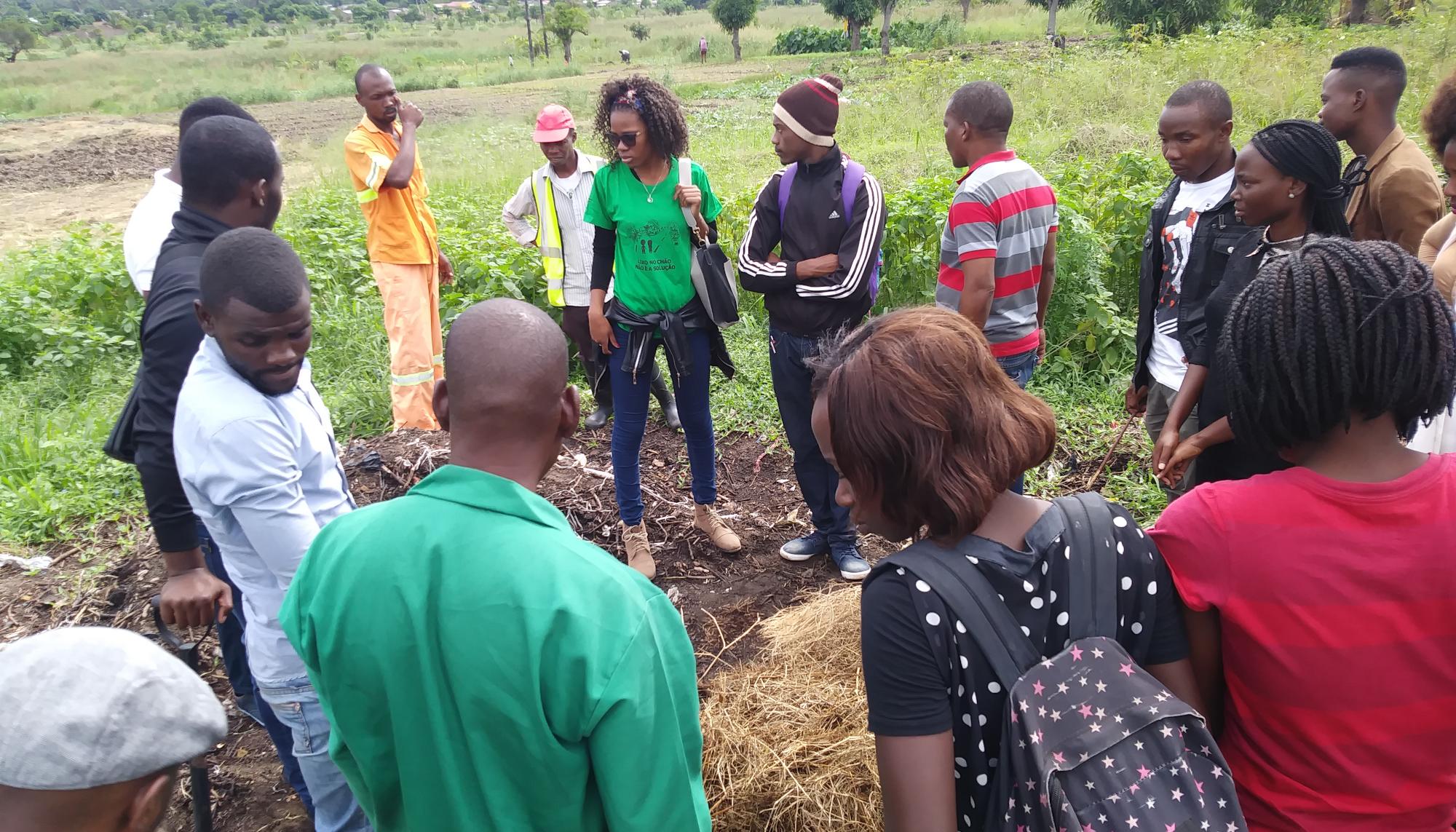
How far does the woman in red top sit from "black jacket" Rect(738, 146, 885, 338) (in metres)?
2.28

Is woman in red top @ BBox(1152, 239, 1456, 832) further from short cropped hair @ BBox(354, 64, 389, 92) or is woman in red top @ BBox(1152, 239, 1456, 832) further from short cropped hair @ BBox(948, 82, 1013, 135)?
short cropped hair @ BBox(354, 64, 389, 92)

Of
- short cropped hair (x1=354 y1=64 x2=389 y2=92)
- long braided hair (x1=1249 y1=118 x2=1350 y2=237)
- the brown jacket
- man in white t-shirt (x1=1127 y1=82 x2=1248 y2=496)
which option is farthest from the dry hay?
short cropped hair (x1=354 y1=64 x2=389 y2=92)

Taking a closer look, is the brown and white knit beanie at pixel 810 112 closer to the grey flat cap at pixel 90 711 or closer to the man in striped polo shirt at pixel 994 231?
the man in striped polo shirt at pixel 994 231

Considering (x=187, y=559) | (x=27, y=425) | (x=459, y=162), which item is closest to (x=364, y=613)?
(x=187, y=559)

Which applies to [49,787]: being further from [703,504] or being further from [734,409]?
[734,409]

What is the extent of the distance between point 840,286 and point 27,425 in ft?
17.1

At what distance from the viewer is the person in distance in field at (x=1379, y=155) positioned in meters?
3.30

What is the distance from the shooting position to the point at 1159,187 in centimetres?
610

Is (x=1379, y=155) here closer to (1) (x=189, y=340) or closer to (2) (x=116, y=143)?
(1) (x=189, y=340)

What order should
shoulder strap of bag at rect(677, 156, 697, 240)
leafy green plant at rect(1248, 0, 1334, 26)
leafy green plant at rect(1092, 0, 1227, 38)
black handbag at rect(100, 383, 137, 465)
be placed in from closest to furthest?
black handbag at rect(100, 383, 137, 465)
shoulder strap of bag at rect(677, 156, 697, 240)
leafy green plant at rect(1248, 0, 1334, 26)
leafy green plant at rect(1092, 0, 1227, 38)

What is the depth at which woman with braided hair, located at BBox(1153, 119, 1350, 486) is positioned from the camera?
8.65 ft

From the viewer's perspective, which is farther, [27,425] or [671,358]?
[27,425]

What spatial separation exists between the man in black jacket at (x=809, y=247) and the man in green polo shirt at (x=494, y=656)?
2172mm

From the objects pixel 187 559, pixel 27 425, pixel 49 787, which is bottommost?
pixel 27 425
